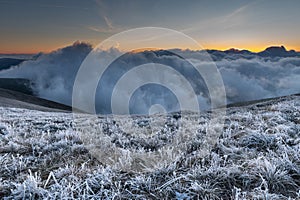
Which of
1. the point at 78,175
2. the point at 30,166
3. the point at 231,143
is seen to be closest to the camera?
the point at 78,175

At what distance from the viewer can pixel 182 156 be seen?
4219 mm

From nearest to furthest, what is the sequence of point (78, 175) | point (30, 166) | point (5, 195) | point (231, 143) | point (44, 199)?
point (44, 199) < point (5, 195) < point (78, 175) < point (30, 166) < point (231, 143)

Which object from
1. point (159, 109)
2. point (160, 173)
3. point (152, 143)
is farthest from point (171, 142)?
point (159, 109)

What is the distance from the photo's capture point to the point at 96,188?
9.95 feet

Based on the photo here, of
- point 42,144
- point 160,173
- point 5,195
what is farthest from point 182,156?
point 42,144

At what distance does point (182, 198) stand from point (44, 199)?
Answer: 1.76 meters

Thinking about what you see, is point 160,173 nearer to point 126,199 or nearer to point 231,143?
point 126,199

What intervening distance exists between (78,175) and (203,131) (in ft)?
15.0

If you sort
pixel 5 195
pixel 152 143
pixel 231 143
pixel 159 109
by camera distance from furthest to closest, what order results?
1. pixel 159 109
2. pixel 152 143
3. pixel 231 143
4. pixel 5 195

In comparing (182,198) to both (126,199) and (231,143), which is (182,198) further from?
(231,143)

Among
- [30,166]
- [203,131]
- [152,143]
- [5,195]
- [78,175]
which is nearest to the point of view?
[5,195]

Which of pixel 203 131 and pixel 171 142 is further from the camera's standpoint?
pixel 203 131

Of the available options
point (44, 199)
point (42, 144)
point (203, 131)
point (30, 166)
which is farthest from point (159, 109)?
point (44, 199)

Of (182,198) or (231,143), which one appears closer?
(182,198)
